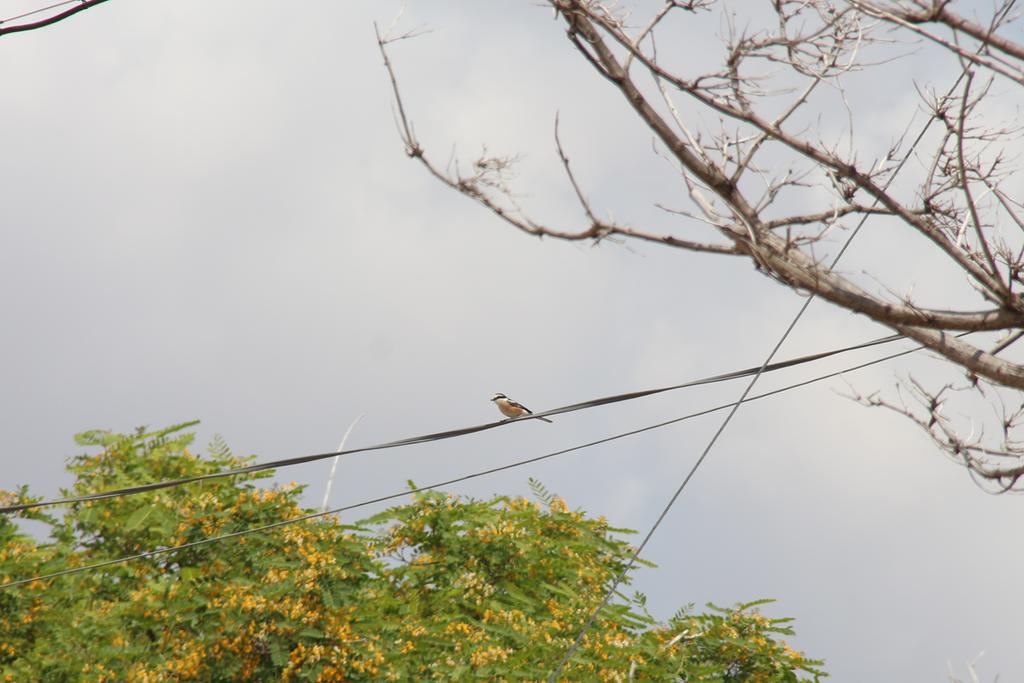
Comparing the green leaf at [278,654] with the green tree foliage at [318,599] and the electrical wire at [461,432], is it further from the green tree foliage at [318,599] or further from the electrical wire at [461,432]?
the electrical wire at [461,432]

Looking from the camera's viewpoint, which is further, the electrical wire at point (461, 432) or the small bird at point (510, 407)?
the small bird at point (510, 407)

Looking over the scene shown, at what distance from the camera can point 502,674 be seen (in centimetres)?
1052

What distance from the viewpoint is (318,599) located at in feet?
36.5

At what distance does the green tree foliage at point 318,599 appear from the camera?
10.8m

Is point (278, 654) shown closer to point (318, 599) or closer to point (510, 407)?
point (318, 599)

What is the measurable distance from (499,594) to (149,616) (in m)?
3.66

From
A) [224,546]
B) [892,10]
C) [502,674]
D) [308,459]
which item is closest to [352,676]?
[502,674]

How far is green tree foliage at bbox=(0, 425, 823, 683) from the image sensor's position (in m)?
10.8

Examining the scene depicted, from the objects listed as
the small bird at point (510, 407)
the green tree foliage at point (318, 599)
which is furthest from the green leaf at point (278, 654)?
the small bird at point (510, 407)

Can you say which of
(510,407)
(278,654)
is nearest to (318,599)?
(278,654)

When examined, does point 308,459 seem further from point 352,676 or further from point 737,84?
point 352,676

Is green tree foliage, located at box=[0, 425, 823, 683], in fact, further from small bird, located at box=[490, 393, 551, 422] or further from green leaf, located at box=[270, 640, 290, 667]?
small bird, located at box=[490, 393, 551, 422]

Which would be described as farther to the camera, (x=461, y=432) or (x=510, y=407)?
(x=510, y=407)

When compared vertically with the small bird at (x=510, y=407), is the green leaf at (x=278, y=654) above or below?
below
